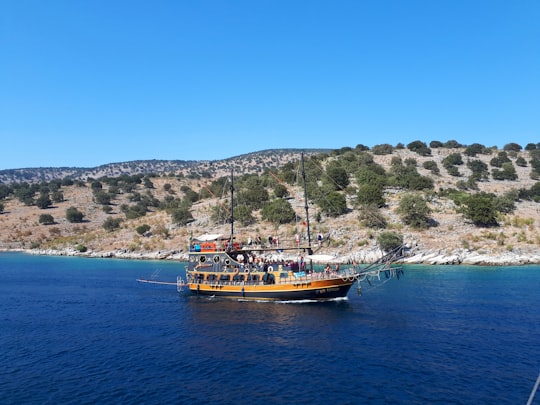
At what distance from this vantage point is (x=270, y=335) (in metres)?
34.4

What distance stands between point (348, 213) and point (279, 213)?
15.3 meters

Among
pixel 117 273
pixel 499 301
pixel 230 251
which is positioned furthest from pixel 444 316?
pixel 117 273

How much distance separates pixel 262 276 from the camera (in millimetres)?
48406

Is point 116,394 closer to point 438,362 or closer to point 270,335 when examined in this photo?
point 270,335

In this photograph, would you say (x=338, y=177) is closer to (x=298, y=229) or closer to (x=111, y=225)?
(x=298, y=229)

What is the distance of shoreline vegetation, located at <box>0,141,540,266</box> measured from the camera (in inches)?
3093

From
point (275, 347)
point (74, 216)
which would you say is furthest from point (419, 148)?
point (275, 347)

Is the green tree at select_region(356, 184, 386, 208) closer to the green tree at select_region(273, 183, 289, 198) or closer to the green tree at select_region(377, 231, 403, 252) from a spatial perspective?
the green tree at select_region(377, 231, 403, 252)

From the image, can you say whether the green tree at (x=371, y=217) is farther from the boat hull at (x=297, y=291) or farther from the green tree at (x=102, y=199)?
the green tree at (x=102, y=199)

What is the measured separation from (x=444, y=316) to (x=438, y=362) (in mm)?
11771

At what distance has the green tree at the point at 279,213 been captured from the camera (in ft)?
308

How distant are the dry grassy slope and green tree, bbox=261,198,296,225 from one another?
6.20 ft

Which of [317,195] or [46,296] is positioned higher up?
[317,195]

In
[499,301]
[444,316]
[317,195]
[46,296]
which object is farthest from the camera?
[317,195]
